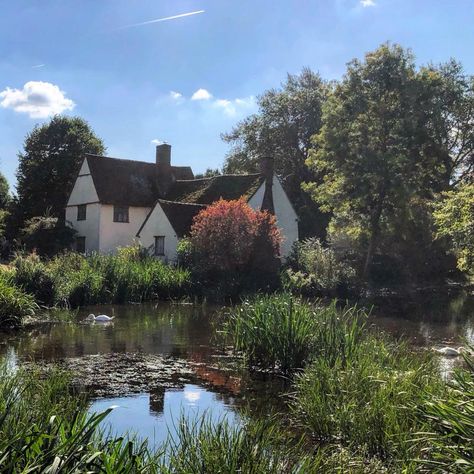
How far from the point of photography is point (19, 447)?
381 cm

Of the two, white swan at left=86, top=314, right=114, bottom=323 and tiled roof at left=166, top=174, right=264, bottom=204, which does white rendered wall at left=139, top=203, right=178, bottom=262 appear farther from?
white swan at left=86, top=314, right=114, bottom=323

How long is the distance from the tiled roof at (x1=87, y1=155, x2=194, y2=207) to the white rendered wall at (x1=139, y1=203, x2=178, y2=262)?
226 inches

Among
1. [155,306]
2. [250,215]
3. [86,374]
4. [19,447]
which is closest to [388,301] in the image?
[250,215]

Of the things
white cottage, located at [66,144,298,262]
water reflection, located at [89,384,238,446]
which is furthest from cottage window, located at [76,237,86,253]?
water reflection, located at [89,384,238,446]

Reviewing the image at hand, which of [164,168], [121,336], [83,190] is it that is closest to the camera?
[121,336]

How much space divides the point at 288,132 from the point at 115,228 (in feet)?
70.3

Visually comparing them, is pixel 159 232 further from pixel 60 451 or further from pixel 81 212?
pixel 60 451

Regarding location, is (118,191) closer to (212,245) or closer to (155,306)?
(212,245)

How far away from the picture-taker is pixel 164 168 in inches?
1746

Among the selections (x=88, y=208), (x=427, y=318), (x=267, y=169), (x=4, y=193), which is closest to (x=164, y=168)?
(x=88, y=208)

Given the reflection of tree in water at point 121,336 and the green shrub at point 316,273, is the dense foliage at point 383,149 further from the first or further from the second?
the reflection of tree in water at point 121,336


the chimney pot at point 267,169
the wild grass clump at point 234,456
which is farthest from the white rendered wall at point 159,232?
the wild grass clump at point 234,456

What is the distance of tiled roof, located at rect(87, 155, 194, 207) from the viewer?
132 feet

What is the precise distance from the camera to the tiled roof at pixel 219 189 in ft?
125
